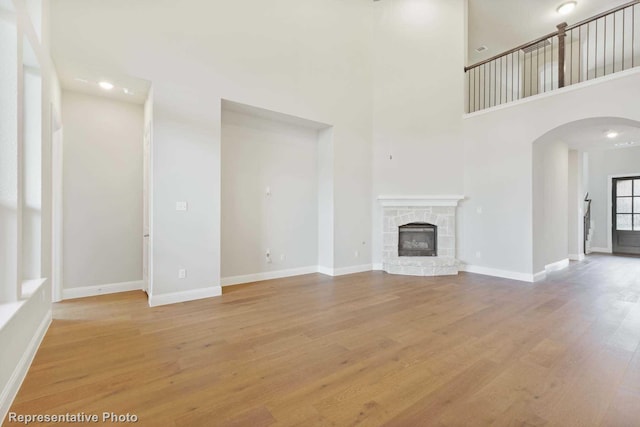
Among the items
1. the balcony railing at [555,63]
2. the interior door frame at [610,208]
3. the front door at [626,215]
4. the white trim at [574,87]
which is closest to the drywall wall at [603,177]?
the interior door frame at [610,208]

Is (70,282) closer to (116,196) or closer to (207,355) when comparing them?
(116,196)

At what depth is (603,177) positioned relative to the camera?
8734 millimetres

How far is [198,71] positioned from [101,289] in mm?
3336

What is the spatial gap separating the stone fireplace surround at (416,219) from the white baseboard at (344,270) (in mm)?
355

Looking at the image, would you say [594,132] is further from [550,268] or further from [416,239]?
[416,239]

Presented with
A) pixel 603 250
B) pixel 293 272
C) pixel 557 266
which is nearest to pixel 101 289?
pixel 293 272

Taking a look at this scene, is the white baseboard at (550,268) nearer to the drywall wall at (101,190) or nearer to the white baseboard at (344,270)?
the white baseboard at (344,270)

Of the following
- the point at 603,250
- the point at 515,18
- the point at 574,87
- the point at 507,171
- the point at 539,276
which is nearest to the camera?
the point at 574,87

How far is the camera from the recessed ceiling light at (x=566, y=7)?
581 centimetres

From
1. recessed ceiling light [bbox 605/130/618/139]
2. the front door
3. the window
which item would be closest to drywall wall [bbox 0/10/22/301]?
recessed ceiling light [bbox 605/130/618/139]

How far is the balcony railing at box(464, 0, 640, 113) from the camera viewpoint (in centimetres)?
595

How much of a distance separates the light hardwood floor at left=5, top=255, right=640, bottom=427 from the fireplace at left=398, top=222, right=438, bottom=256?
1.91m

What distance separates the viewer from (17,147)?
211cm

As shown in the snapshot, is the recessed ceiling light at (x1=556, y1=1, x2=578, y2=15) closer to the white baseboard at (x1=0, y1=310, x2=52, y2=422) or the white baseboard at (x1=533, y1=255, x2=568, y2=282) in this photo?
the white baseboard at (x1=533, y1=255, x2=568, y2=282)
